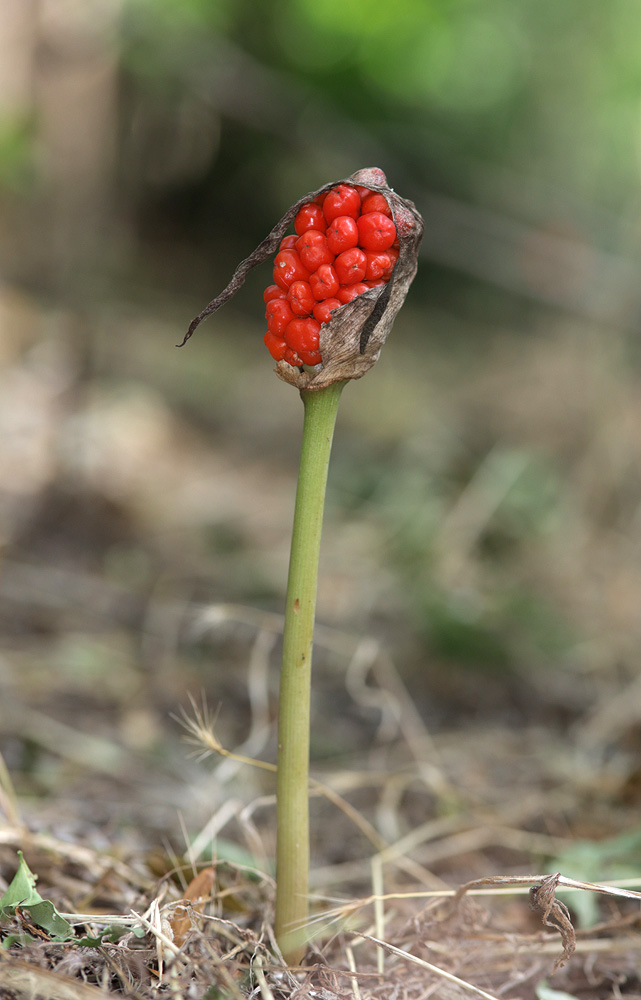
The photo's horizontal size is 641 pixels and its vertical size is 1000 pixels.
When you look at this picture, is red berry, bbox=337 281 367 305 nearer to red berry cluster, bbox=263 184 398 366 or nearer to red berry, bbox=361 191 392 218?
red berry cluster, bbox=263 184 398 366

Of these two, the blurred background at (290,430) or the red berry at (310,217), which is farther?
the blurred background at (290,430)

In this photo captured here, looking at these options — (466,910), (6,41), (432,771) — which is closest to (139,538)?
A: (432,771)

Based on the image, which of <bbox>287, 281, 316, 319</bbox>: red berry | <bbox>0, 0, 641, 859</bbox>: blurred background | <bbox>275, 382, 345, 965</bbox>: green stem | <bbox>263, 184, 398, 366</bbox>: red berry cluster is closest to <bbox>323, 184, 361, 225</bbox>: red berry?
<bbox>263, 184, 398, 366</bbox>: red berry cluster

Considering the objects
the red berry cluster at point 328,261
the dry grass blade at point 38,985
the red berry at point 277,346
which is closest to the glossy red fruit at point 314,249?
the red berry cluster at point 328,261

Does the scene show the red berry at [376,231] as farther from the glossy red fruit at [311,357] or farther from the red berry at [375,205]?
the glossy red fruit at [311,357]

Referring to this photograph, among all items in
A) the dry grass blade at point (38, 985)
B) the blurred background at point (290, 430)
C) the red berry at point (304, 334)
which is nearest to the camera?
the dry grass blade at point (38, 985)

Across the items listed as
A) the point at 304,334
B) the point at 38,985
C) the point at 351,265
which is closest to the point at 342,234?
the point at 351,265

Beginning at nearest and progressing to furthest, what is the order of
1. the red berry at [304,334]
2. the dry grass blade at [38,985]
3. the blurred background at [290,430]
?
the dry grass blade at [38,985] → the red berry at [304,334] → the blurred background at [290,430]
